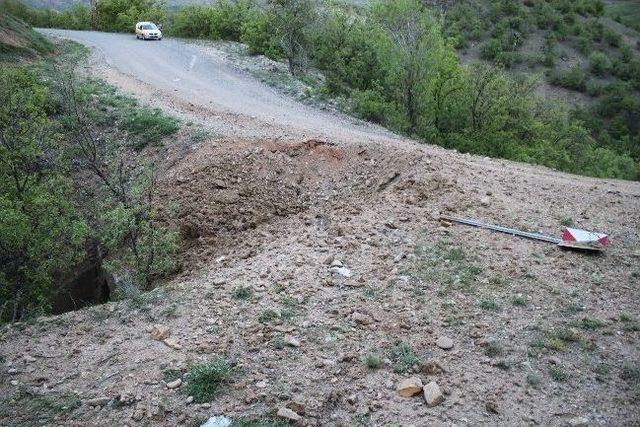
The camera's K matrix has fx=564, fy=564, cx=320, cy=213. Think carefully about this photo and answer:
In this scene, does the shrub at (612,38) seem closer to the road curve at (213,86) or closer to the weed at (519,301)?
the road curve at (213,86)

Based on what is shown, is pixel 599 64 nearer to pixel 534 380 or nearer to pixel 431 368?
pixel 534 380

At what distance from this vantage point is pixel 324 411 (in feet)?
19.8

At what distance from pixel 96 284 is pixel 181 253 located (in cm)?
316

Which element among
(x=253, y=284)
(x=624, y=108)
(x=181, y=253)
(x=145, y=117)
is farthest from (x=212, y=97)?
(x=624, y=108)

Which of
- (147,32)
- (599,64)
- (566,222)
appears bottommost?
(599,64)

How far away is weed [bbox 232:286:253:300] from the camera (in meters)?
7.93

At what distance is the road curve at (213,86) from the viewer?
16.1 metres

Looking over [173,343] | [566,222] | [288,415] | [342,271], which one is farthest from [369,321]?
[566,222]

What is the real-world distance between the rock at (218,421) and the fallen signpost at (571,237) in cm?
530

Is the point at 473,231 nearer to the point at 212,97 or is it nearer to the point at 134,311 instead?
the point at 134,311

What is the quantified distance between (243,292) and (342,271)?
1.51m

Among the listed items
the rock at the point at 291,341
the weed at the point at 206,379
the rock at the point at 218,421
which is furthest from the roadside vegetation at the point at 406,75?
the rock at the point at 218,421

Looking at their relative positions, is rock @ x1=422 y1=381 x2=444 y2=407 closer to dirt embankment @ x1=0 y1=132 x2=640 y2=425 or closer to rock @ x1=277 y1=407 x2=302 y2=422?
dirt embankment @ x1=0 y1=132 x2=640 y2=425

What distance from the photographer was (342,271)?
842cm
